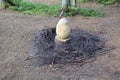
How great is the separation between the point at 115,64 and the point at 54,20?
3244 mm

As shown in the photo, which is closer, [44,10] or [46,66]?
[46,66]

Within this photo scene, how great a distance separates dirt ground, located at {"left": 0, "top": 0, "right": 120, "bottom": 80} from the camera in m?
4.80

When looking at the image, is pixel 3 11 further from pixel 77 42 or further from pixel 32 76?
pixel 32 76

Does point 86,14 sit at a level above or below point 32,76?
above

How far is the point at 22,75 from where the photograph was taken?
4848 mm

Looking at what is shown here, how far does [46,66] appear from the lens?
513 centimetres

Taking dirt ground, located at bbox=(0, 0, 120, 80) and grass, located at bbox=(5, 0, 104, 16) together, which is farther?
grass, located at bbox=(5, 0, 104, 16)

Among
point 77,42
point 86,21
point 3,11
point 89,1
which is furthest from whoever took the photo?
point 89,1

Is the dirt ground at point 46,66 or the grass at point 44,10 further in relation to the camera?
the grass at point 44,10

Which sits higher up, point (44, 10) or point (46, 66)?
point (44, 10)

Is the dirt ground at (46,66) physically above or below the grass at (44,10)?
below

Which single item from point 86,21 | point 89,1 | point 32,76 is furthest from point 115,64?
point 89,1

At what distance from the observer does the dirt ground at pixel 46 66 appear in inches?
189

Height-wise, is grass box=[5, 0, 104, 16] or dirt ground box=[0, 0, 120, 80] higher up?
grass box=[5, 0, 104, 16]
